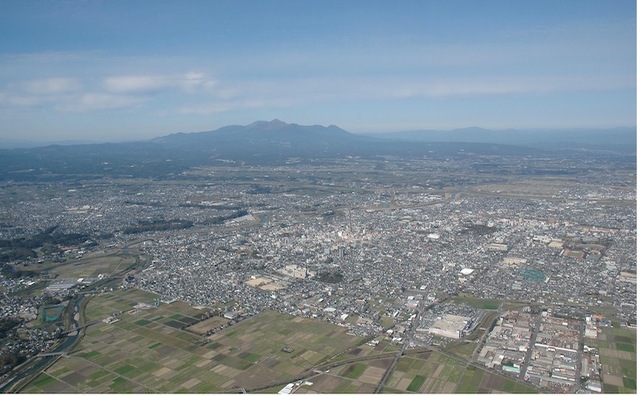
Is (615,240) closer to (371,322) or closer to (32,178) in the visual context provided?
(371,322)

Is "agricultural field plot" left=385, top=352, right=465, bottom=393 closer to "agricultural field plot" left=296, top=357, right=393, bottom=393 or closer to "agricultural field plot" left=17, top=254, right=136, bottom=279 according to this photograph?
"agricultural field plot" left=296, top=357, right=393, bottom=393

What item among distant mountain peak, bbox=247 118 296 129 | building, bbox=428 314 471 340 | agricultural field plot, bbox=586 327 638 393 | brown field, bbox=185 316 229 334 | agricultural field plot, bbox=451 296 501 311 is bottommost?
agricultural field plot, bbox=586 327 638 393

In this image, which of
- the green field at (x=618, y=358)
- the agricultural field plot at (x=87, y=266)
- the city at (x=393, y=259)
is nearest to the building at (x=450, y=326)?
the city at (x=393, y=259)

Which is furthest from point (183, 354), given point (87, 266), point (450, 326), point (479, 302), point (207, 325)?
point (87, 266)

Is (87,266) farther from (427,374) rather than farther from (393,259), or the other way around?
(427,374)

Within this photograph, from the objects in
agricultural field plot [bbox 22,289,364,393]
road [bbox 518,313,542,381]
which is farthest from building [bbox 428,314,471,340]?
agricultural field plot [bbox 22,289,364,393]

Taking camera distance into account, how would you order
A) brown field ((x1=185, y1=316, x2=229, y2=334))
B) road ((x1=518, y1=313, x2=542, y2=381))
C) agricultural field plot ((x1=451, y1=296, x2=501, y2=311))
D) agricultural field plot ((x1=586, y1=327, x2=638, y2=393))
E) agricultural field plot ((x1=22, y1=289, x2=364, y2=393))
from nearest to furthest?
agricultural field plot ((x1=586, y1=327, x2=638, y2=393))
road ((x1=518, y1=313, x2=542, y2=381))
agricultural field plot ((x1=22, y1=289, x2=364, y2=393))
brown field ((x1=185, y1=316, x2=229, y2=334))
agricultural field plot ((x1=451, y1=296, x2=501, y2=311))

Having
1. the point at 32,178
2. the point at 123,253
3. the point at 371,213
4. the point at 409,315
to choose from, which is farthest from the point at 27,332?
the point at 32,178
